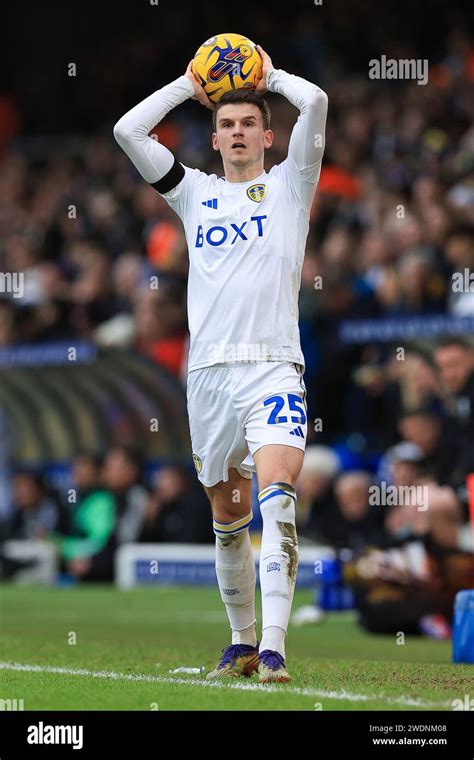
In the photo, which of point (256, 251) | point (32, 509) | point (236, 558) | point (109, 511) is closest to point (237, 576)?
point (236, 558)

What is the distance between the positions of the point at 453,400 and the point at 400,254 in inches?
115

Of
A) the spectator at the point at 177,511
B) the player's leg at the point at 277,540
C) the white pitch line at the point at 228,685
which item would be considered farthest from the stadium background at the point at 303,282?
the player's leg at the point at 277,540

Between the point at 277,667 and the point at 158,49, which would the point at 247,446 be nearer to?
the point at 277,667

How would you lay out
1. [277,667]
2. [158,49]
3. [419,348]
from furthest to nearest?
[158,49]
[419,348]
[277,667]

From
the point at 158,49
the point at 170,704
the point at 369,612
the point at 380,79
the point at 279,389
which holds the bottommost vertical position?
the point at 170,704

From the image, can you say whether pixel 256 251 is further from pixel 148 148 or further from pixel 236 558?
pixel 236 558

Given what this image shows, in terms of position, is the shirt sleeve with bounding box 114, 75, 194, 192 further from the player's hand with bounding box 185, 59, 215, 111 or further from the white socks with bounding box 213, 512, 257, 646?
the white socks with bounding box 213, 512, 257, 646

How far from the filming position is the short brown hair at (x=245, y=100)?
7.18m

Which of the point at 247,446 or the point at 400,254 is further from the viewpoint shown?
the point at 400,254

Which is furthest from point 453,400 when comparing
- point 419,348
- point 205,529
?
point 205,529

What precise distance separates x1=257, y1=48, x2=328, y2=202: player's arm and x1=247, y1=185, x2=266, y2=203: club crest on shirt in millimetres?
211

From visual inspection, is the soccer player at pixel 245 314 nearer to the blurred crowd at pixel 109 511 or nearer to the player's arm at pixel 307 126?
the player's arm at pixel 307 126

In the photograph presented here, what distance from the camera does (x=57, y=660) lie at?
26.5 ft

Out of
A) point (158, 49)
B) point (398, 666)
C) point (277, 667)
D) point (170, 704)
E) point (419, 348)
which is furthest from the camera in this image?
point (158, 49)
